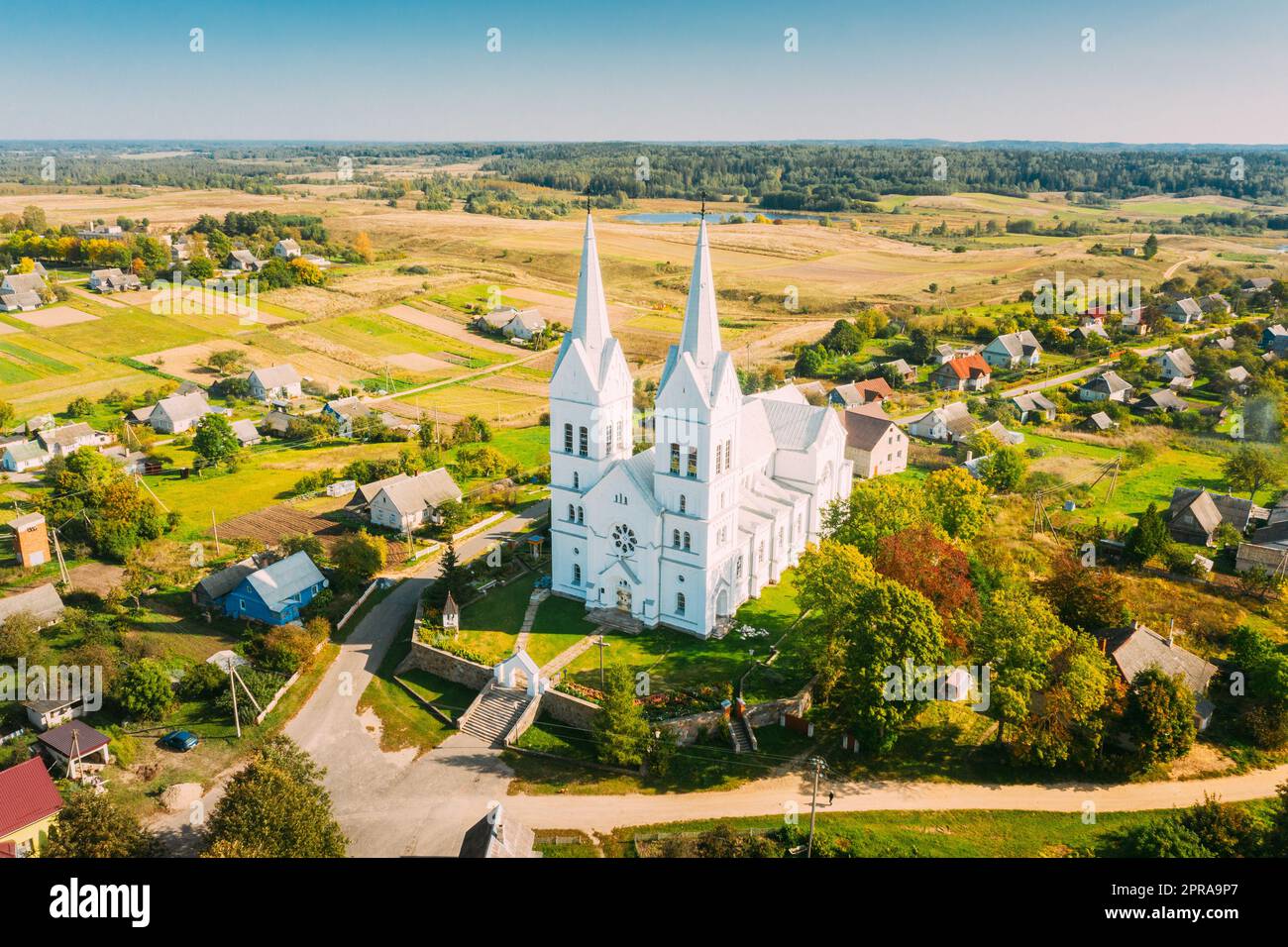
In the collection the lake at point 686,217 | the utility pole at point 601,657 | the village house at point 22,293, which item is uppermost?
the lake at point 686,217

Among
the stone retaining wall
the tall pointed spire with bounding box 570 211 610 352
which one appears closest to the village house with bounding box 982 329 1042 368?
the tall pointed spire with bounding box 570 211 610 352

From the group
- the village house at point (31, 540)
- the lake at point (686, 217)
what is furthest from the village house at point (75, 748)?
the lake at point (686, 217)

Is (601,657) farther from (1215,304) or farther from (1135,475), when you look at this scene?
(1215,304)

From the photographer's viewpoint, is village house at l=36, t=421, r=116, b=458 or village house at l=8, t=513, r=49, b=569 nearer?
village house at l=8, t=513, r=49, b=569

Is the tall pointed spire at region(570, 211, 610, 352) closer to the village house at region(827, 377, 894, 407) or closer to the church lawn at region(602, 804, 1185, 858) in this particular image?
the church lawn at region(602, 804, 1185, 858)

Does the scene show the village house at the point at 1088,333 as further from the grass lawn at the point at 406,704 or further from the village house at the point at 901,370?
the grass lawn at the point at 406,704
